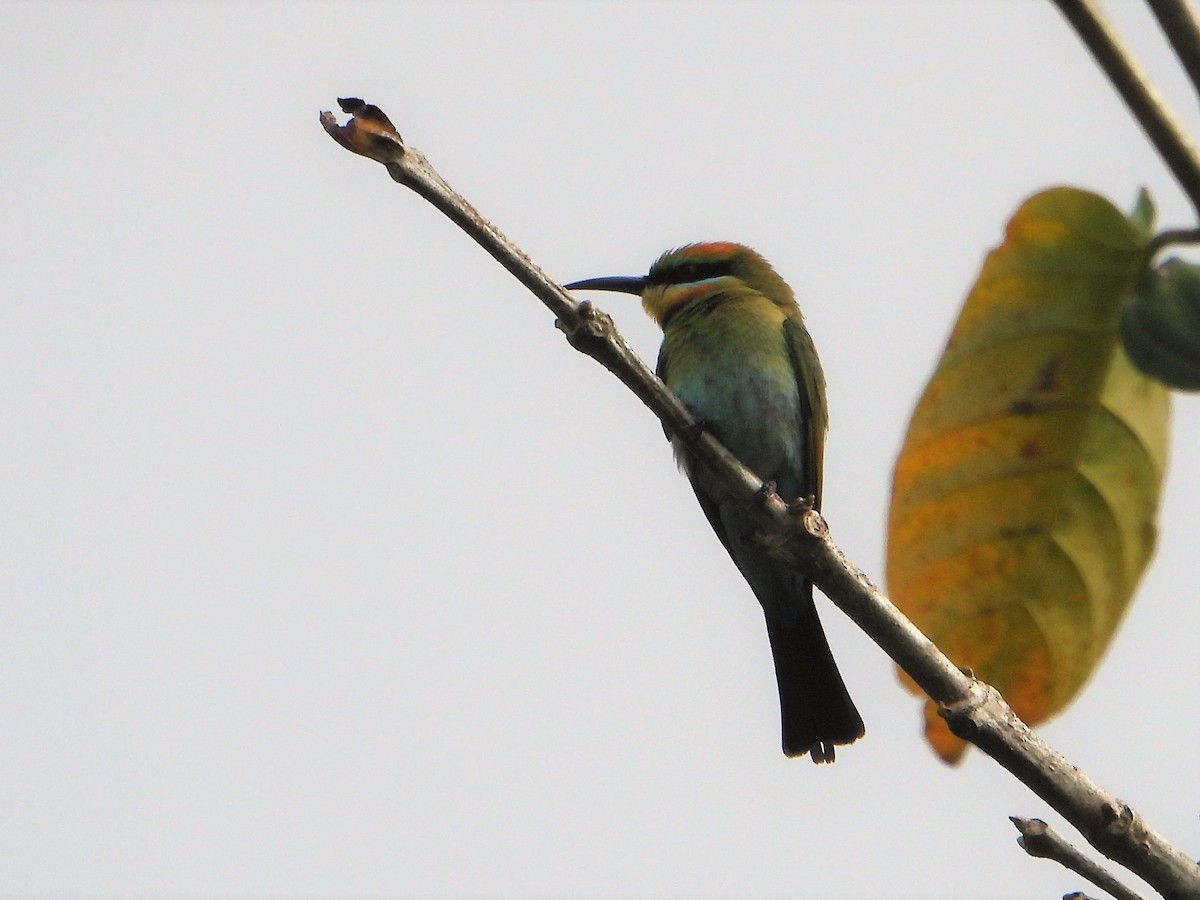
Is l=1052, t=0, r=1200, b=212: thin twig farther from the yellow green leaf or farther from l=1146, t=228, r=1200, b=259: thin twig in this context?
the yellow green leaf

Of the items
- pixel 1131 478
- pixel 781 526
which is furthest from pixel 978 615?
pixel 781 526

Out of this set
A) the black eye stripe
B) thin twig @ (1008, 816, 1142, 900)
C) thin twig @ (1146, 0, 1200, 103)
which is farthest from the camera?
the black eye stripe

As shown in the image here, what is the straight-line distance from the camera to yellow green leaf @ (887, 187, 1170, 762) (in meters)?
1.39

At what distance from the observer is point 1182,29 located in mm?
891

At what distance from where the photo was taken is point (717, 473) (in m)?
2.60

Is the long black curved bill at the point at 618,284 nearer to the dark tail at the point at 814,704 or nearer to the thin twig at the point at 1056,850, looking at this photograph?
the dark tail at the point at 814,704

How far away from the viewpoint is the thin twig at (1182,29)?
880 mm

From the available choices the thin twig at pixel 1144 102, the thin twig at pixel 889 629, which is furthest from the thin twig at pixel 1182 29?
the thin twig at pixel 889 629

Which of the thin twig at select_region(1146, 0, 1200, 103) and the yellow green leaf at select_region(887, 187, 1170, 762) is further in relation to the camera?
the yellow green leaf at select_region(887, 187, 1170, 762)

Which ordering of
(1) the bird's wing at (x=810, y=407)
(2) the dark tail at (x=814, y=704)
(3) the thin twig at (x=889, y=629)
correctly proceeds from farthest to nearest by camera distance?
(1) the bird's wing at (x=810, y=407)
(2) the dark tail at (x=814, y=704)
(3) the thin twig at (x=889, y=629)

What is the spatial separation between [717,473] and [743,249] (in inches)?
110

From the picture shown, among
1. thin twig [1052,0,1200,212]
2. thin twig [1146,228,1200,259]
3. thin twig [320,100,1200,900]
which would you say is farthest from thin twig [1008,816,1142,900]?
thin twig [1052,0,1200,212]

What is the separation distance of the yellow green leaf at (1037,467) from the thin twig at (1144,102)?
38cm

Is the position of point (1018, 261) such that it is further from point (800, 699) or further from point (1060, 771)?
point (800, 699)
